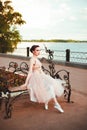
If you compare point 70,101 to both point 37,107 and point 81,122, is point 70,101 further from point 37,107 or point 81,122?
point 81,122

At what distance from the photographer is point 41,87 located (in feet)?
20.4

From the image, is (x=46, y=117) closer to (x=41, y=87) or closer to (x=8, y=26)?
(x=41, y=87)

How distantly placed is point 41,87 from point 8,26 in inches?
599

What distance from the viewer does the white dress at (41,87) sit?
6.12 metres

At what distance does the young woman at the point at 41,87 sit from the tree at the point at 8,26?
14223 millimetres

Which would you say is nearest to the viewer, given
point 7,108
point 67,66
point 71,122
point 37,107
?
point 71,122

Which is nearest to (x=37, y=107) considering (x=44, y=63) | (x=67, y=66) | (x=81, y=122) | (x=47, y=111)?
(x=47, y=111)

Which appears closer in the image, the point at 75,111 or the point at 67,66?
the point at 75,111

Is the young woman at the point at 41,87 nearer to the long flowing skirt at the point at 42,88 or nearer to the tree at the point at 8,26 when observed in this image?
the long flowing skirt at the point at 42,88

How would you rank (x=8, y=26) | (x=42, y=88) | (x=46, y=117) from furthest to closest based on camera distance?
1. (x=8, y=26)
2. (x=42, y=88)
3. (x=46, y=117)

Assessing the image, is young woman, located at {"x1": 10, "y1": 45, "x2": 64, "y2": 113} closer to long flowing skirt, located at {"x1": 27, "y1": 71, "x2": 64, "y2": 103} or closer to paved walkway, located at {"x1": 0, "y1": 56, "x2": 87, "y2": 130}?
long flowing skirt, located at {"x1": 27, "y1": 71, "x2": 64, "y2": 103}

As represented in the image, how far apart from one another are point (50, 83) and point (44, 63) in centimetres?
442

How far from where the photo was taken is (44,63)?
1070cm

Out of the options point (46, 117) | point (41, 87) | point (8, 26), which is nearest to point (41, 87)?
point (41, 87)
